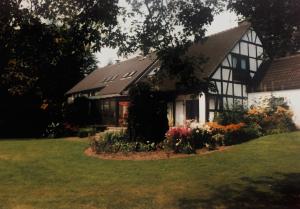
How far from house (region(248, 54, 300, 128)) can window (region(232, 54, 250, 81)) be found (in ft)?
3.56

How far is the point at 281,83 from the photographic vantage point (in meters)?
26.3

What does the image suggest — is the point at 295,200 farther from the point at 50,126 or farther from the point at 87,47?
the point at 50,126

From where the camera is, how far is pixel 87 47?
9.66 metres

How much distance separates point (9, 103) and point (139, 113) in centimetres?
2061

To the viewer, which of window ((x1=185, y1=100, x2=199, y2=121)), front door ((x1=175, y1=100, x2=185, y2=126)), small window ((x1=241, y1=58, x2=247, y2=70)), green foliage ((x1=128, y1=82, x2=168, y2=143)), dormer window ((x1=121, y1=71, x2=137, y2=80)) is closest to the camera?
green foliage ((x1=128, y1=82, x2=168, y2=143))

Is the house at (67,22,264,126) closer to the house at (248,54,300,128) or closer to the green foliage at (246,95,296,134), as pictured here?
the house at (248,54,300,128)

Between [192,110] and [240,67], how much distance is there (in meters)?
5.03

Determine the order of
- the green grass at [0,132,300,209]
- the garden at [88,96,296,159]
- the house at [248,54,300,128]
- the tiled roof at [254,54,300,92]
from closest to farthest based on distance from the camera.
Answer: the green grass at [0,132,300,209]
the garden at [88,96,296,159]
the house at [248,54,300,128]
the tiled roof at [254,54,300,92]

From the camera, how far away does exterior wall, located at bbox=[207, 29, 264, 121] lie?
26031 millimetres

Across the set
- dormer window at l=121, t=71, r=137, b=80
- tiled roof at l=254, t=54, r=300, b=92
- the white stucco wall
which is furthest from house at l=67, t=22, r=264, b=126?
the white stucco wall

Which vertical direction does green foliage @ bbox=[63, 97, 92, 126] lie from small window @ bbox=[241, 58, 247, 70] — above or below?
below

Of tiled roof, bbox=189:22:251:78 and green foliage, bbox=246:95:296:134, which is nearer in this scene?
green foliage, bbox=246:95:296:134

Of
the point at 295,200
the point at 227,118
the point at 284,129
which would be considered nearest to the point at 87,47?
the point at 295,200

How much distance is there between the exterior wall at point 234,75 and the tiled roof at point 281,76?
1.14 metres
